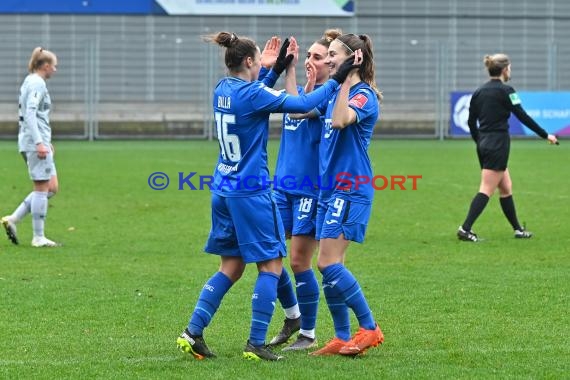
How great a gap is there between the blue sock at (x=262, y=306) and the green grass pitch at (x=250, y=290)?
0.57 feet

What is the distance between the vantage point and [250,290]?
8.99 m

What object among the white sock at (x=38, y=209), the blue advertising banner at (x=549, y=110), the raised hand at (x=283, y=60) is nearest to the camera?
the raised hand at (x=283, y=60)

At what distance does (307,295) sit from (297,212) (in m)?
0.51

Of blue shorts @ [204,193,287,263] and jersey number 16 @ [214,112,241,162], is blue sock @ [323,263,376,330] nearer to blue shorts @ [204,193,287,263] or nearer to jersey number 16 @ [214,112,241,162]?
blue shorts @ [204,193,287,263]

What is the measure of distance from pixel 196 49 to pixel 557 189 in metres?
16.7

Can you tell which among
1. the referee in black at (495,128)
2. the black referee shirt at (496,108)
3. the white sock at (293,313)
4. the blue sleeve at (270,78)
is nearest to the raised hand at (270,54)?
the blue sleeve at (270,78)

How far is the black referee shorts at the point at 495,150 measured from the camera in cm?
1228

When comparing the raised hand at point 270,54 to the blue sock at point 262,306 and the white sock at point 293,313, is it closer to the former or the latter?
the blue sock at point 262,306

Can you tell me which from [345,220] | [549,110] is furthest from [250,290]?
[549,110]

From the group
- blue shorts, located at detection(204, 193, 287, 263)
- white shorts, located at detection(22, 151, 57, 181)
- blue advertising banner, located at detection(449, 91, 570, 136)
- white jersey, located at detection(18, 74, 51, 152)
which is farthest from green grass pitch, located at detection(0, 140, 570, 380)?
blue advertising banner, located at detection(449, 91, 570, 136)

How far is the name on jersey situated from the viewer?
252 inches

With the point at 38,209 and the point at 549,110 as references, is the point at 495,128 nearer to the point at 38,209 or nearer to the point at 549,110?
the point at 38,209

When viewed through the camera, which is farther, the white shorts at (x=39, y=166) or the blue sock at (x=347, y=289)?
the white shorts at (x=39, y=166)

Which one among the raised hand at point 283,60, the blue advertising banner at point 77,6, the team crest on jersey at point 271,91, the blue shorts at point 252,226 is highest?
the blue advertising banner at point 77,6
